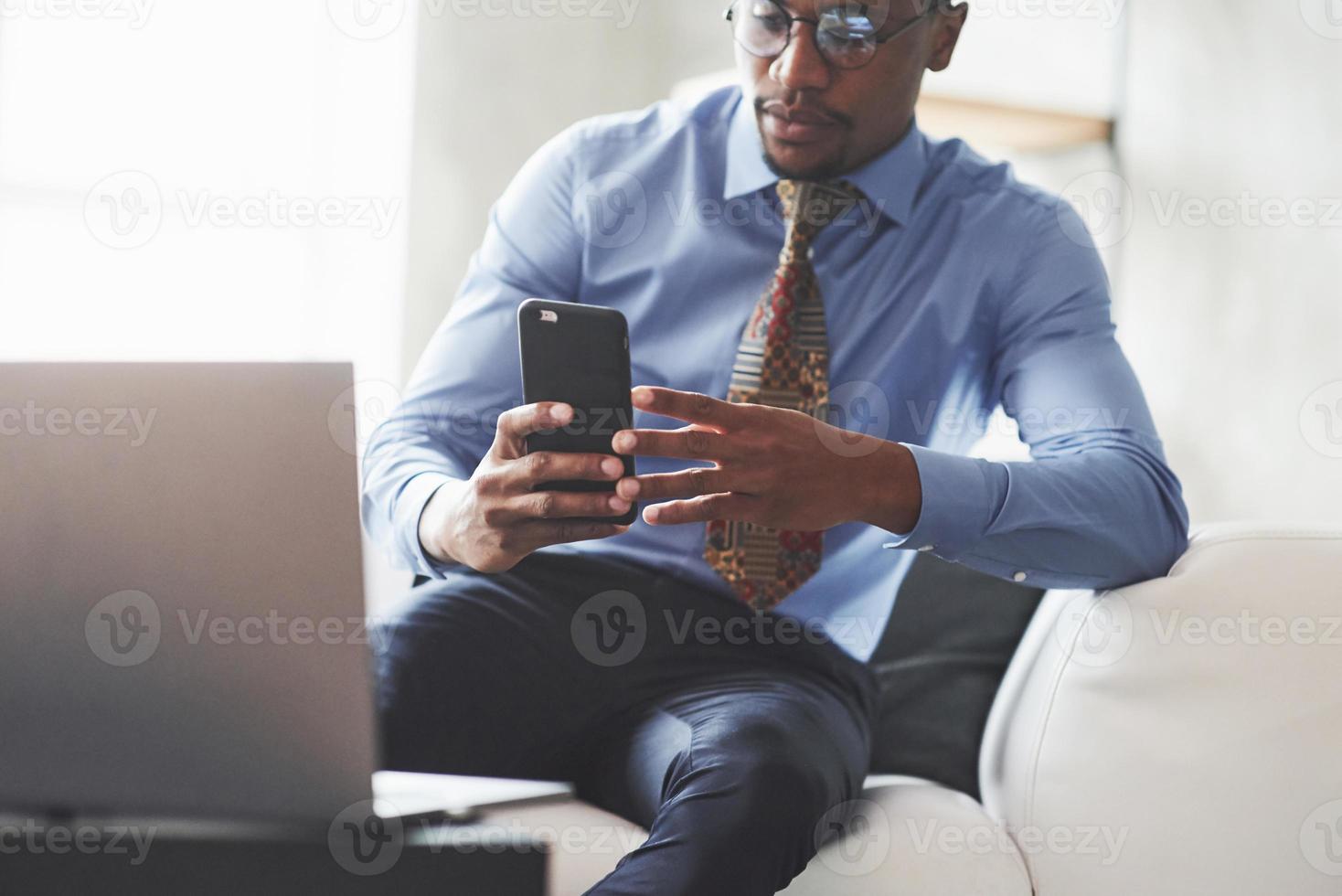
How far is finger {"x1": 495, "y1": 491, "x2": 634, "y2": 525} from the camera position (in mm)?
1048

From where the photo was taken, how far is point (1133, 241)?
94.6 inches

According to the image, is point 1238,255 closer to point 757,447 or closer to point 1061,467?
point 1061,467

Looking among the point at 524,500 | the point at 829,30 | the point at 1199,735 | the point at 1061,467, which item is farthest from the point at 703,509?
the point at 829,30

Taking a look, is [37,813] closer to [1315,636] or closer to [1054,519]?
[1054,519]

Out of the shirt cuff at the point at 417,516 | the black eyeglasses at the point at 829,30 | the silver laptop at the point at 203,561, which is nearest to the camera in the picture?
the silver laptop at the point at 203,561

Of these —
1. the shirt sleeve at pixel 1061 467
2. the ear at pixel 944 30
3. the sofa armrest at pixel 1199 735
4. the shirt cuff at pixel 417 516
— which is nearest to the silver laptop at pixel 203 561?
the shirt cuff at pixel 417 516

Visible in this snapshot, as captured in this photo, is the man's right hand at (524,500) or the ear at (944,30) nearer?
the man's right hand at (524,500)

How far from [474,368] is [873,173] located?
1.77 ft

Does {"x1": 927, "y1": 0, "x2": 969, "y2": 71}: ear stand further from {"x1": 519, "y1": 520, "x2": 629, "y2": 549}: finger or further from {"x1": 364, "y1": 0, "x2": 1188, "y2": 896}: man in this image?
{"x1": 519, "y1": 520, "x2": 629, "y2": 549}: finger

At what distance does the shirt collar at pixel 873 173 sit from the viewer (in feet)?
4.82

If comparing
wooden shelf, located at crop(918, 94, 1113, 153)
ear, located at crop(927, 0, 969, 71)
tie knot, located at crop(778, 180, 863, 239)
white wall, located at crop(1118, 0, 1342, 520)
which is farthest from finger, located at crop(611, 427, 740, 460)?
white wall, located at crop(1118, 0, 1342, 520)

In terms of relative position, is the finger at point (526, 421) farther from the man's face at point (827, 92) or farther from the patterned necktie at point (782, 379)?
the man's face at point (827, 92)

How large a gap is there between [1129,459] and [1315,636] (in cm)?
25

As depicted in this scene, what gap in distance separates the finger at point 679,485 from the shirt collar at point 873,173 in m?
0.53
